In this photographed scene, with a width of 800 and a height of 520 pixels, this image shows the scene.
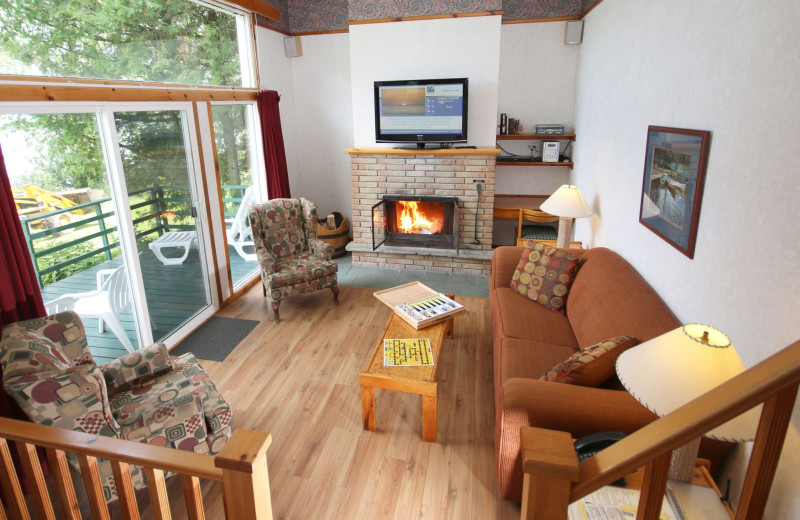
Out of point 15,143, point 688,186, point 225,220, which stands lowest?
point 225,220

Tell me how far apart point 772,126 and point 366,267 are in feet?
Answer: 14.1

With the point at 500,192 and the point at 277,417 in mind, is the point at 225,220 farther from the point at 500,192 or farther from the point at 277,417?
the point at 500,192

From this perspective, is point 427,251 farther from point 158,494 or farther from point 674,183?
point 158,494

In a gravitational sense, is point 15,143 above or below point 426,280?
above

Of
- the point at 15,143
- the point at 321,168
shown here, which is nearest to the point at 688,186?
the point at 15,143

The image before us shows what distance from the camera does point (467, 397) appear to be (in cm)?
303

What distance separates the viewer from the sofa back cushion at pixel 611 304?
2320 mm

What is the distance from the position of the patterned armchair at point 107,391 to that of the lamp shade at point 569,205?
298 centimetres

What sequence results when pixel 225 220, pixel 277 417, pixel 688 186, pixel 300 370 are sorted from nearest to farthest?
1. pixel 688 186
2. pixel 277 417
3. pixel 300 370
4. pixel 225 220

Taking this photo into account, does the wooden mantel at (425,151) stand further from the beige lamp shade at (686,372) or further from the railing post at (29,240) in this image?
the beige lamp shade at (686,372)

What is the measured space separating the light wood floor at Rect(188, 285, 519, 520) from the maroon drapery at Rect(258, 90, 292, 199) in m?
1.64

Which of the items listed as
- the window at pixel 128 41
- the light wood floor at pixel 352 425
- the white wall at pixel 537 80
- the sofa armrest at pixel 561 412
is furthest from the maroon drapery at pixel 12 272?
the white wall at pixel 537 80

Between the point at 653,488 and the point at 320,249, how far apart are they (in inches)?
150

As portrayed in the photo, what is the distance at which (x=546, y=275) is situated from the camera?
3373 millimetres
